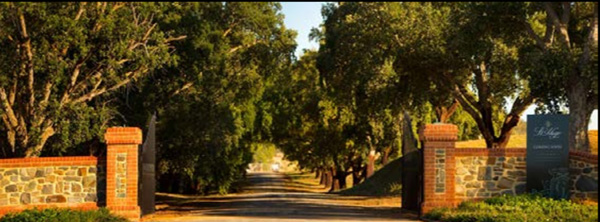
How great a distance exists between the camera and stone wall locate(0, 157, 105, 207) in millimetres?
18719

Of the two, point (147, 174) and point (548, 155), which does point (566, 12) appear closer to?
point (548, 155)

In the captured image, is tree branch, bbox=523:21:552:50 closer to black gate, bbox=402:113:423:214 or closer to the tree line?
the tree line

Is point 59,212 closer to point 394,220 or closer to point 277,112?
point 394,220

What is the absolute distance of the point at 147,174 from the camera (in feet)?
67.3

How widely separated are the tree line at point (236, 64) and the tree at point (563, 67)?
0.04 m

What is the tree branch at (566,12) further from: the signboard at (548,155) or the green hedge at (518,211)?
the green hedge at (518,211)

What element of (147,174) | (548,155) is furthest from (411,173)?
(147,174)

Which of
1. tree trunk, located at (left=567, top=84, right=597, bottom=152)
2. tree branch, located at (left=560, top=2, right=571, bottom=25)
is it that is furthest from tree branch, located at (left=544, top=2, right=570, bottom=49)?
tree trunk, located at (left=567, top=84, right=597, bottom=152)

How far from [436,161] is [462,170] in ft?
2.59

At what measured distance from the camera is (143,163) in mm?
19984

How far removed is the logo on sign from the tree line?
8.48 ft

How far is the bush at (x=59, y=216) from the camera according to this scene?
16.3m

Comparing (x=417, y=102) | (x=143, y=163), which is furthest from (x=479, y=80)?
(x=143, y=163)

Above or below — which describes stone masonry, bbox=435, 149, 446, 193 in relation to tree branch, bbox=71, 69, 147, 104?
below
